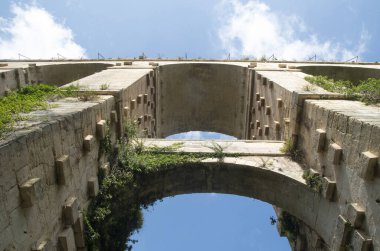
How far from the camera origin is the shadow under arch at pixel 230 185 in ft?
20.4

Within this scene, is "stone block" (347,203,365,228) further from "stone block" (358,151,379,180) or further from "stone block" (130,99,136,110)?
"stone block" (130,99,136,110)

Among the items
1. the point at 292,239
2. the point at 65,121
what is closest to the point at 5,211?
the point at 65,121

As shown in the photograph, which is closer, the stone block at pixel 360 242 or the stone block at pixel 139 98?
the stone block at pixel 360 242

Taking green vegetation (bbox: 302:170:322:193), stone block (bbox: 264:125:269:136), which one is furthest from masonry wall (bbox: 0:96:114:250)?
stone block (bbox: 264:125:269:136)

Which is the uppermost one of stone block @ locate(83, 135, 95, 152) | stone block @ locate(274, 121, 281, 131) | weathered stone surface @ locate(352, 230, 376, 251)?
stone block @ locate(83, 135, 95, 152)

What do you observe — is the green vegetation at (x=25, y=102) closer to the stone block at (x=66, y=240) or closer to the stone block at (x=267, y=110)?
the stone block at (x=66, y=240)

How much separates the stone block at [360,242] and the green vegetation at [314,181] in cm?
117

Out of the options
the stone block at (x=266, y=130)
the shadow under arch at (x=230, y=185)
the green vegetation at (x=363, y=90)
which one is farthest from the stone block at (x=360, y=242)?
the stone block at (x=266, y=130)

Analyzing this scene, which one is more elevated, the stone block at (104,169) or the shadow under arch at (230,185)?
the stone block at (104,169)

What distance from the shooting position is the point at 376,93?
5941 mm

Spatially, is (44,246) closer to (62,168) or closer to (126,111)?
(62,168)

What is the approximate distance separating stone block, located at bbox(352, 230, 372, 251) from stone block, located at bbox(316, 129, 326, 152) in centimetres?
150

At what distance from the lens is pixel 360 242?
433 cm

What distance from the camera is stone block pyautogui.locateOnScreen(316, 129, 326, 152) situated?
5.51 meters
